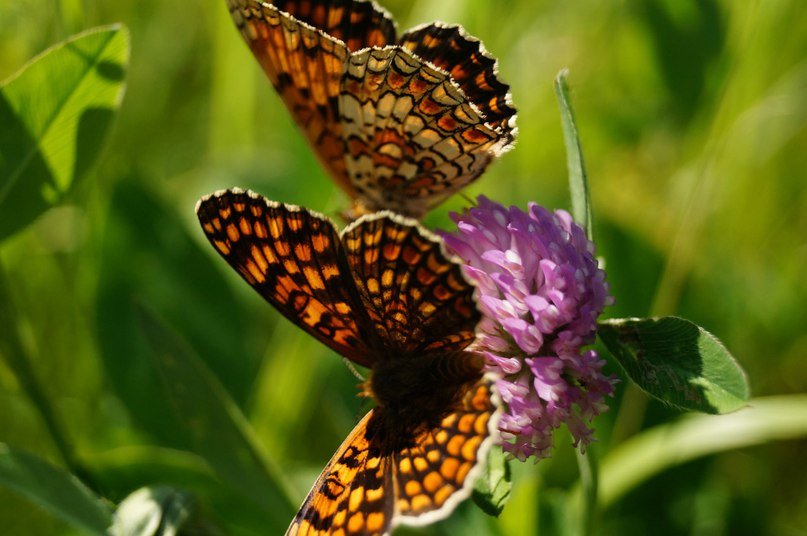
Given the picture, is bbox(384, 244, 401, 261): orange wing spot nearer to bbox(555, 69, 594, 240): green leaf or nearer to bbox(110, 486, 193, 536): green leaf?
bbox(555, 69, 594, 240): green leaf

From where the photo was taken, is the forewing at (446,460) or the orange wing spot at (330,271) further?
the orange wing spot at (330,271)

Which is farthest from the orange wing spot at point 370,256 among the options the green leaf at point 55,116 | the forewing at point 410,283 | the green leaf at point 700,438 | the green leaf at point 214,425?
the green leaf at point 700,438

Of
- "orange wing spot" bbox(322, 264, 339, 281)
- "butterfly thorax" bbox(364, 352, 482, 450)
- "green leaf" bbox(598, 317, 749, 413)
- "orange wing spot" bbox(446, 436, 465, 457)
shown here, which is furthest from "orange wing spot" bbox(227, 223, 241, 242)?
"green leaf" bbox(598, 317, 749, 413)

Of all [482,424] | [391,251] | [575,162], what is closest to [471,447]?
[482,424]

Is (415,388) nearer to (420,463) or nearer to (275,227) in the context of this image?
(420,463)

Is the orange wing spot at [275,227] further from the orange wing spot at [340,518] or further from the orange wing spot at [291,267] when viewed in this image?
the orange wing spot at [340,518]

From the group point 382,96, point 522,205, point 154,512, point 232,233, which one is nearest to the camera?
point 232,233

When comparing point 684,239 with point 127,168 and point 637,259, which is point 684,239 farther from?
point 127,168
